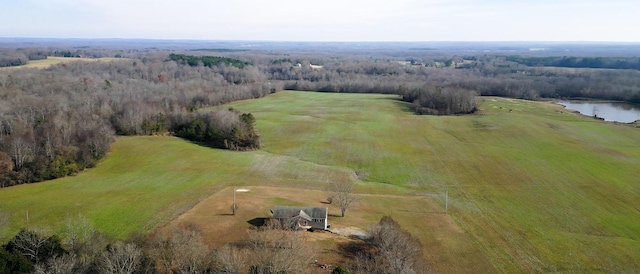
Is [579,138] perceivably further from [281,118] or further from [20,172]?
[20,172]

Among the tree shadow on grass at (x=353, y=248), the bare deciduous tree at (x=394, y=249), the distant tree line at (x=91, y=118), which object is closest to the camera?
the bare deciduous tree at (x=394, y=249)

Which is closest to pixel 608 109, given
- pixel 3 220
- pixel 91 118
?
pixel 91 118

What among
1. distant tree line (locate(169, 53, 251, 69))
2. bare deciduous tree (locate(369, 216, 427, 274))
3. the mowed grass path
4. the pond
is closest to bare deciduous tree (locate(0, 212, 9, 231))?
bare deciduous tree (locate(369, 216, 427, 274))

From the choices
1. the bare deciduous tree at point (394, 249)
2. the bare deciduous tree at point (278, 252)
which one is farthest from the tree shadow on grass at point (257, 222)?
the bare deciduous tree at point (394, 249)

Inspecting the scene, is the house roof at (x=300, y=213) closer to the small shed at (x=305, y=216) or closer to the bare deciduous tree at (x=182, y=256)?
the small shed at (x=305, y=216)

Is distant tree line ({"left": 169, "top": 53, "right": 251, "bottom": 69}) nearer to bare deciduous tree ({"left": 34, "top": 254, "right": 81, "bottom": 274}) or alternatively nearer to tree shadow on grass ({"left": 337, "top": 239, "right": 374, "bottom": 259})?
tree shadow on grass ({"left": 337, "top": 239, "right": 374, "bottom": 259})

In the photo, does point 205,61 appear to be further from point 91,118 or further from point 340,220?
point 340,220
